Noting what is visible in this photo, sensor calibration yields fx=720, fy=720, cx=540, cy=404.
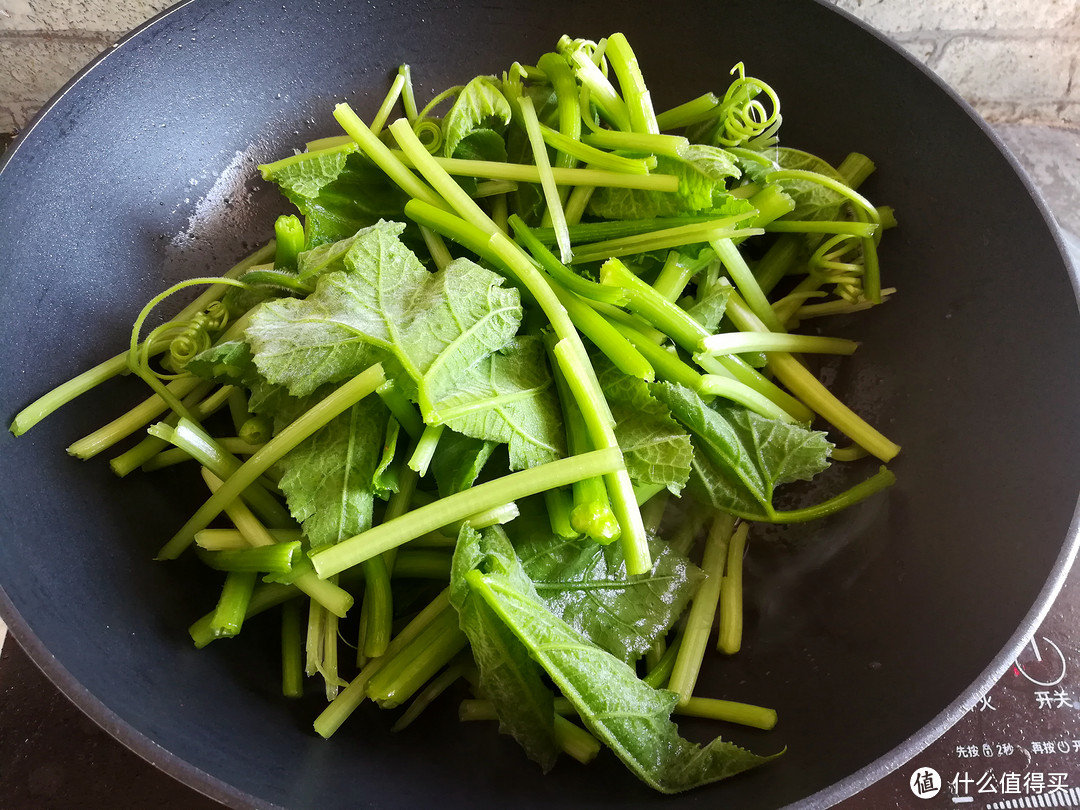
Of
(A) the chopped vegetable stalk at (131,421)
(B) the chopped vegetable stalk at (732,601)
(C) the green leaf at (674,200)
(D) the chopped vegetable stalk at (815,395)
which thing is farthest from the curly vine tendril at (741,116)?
(A) the chopped vegetable stalk at (131,421)

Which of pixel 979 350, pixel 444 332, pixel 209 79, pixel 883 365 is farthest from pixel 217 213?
pixel 979 350

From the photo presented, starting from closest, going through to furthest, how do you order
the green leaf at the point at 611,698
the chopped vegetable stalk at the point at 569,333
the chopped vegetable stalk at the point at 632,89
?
the green leaf at the point at 611,698 → the chopped vegetable stalk at the point at 569,333 → the chopped vegetable stalk at the point at 632,89

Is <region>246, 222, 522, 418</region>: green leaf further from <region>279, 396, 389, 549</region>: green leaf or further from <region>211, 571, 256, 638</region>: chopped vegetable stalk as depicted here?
<region>211, 571, 256, 638</region>: chopped vegetable stalk

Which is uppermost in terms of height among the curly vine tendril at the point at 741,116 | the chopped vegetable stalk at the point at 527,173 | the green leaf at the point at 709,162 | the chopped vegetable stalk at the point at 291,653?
the curly vine tendril at the point at 741,116

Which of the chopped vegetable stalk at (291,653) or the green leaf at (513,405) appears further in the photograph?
the chopped vegetable stalk at (291,653)

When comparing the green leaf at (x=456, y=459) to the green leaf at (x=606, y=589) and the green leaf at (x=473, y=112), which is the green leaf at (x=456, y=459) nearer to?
the green leaf at (x=606, y=589)

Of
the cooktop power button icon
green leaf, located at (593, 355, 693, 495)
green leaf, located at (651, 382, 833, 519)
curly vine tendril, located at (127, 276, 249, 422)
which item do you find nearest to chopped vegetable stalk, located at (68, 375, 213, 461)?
curly vine tendril, located at (127, 276, 249, 422)

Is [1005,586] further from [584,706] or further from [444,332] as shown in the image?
[444,332]
